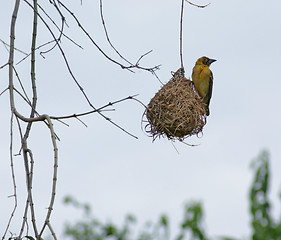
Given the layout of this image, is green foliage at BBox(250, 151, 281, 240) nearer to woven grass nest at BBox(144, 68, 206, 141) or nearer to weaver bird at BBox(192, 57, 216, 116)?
woven grass nest at BBox(144, 68, 206, 141)

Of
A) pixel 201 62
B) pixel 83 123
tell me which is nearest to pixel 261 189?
pixel 83 123

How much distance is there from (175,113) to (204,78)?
138 cm

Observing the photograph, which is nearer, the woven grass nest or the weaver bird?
the woven grass nest

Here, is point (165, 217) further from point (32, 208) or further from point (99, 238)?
point (99, 238)

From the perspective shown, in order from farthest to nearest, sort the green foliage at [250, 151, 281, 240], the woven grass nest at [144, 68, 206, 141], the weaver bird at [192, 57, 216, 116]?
the weaver bird at [192, 57, 216, 116], the woven grass nest at [144, 68, 206, 141], the green foliage at [250, 151, 281, 240]

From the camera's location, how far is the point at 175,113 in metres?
3.19

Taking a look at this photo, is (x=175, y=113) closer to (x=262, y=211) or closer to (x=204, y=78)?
(x=204, y=78)

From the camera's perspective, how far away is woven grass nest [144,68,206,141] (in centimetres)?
320

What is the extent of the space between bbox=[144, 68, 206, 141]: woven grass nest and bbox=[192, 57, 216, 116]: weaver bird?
96 centimetres

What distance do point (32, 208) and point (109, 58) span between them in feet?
2.97

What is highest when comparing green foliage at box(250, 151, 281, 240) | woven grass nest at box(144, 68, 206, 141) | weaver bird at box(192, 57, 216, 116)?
weaver bird at box(192, 57, 216, 116)

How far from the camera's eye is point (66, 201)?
442 cm

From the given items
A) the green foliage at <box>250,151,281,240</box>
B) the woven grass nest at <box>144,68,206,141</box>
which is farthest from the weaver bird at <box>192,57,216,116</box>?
the green foliage at <box>250,151,281,240</box>

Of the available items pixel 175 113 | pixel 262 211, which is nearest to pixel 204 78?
pixel 175 113
